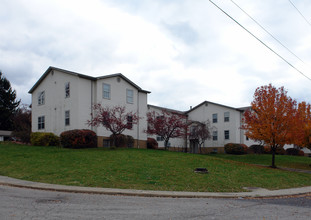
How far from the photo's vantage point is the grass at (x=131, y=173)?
49.1 ft

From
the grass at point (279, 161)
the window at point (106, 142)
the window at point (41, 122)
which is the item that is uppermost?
the window at point (41, 122)

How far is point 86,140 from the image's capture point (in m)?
27.8

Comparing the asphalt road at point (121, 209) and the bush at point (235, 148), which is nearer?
the asphalt road at point (121, 209)

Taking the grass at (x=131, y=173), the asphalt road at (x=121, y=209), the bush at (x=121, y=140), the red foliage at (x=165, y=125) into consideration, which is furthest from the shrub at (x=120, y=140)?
the asphalt road at (x=121, y=209)

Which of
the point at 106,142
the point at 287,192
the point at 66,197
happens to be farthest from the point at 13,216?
the point at 106,142

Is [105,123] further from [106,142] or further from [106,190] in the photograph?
[106,190]

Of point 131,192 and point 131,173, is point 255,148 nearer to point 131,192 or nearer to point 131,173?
point 131,173

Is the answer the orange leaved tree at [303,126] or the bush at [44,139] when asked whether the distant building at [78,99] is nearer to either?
the bush at [44,139]

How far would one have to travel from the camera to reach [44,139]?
1148 inches

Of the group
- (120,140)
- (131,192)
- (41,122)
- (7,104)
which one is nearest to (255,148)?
(120,140)

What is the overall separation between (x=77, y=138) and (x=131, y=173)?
11.6 metres

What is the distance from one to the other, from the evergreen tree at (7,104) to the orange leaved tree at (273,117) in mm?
42815

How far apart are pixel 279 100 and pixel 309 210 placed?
15.6 metres

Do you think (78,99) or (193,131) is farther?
(193,131)
